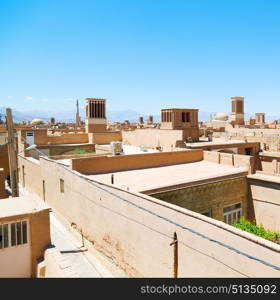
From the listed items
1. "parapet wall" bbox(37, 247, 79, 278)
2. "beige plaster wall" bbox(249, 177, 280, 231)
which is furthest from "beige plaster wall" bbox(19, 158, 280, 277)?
"beige plaster wall" bbox(249, 177, 280, 231)

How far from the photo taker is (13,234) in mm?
8703

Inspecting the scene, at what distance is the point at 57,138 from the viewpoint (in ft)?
80.5

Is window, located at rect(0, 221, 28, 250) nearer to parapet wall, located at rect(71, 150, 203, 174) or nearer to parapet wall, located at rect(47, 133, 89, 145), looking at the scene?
parapet wall, located at rect(71, 150, 203, 174)

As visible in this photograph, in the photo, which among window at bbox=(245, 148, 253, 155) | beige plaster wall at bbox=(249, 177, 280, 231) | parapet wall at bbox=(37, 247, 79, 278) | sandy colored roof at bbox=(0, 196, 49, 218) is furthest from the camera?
window at bbox=(245, 148, 253, 155)

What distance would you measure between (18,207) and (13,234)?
0.84m

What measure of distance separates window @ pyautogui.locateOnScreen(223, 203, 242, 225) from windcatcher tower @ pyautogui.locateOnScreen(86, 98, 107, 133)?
1972cm

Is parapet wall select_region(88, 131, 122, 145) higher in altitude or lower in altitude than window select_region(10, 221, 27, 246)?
higher

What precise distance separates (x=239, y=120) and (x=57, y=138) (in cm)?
3598

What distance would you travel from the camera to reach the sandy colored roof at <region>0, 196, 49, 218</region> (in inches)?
340

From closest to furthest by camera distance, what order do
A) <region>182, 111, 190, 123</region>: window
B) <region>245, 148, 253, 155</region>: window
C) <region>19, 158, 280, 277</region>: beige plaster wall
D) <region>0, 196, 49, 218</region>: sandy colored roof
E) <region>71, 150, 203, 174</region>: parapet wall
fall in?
<region>19, 158, 280, 277</region>: beige plaster wall, <region>0, 196, 49, 218</region>: sandy colored roof, <region>71, 150, 203, 174</region>: parapet wall, <region>245, 148, 253, 155</region>: window, <region>182, 111, 190, 123</region>: window

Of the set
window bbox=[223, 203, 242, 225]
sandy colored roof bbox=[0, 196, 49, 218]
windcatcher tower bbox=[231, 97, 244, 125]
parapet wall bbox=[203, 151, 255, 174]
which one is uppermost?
windcatcher tower bbox=[231, 97, 244, 125]

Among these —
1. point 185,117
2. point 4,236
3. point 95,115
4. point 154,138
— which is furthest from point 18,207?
point 95,115

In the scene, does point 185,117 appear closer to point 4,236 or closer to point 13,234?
point 13,234

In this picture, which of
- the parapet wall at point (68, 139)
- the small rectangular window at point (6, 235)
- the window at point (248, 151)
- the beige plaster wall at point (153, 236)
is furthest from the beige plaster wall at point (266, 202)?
the parapet wall at point (68, 139)
